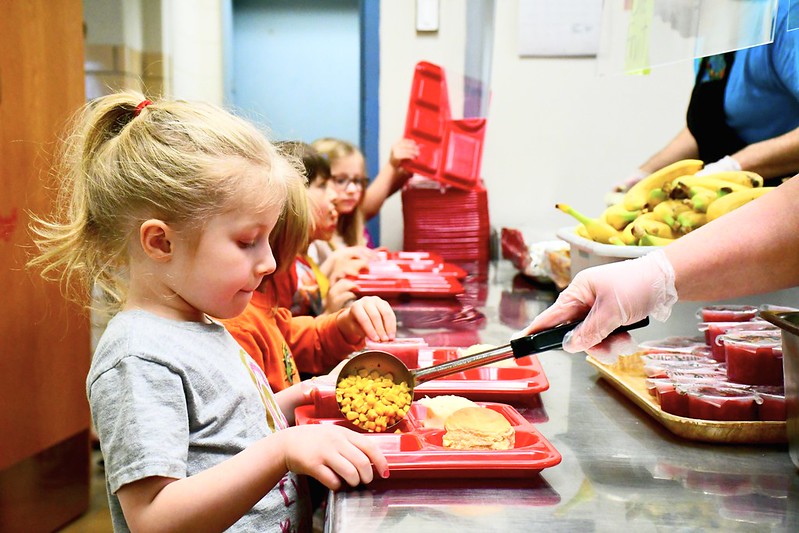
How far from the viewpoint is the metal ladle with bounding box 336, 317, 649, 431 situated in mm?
1056

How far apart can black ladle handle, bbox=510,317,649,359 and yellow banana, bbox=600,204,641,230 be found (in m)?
0.74

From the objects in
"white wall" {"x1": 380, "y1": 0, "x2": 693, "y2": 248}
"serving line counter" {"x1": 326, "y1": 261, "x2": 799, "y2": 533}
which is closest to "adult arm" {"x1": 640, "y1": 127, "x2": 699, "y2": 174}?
"white wall" {"x1": 380, "y1": 0, "x2": 693, "y2": 248}

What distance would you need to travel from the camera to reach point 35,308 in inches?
88.6

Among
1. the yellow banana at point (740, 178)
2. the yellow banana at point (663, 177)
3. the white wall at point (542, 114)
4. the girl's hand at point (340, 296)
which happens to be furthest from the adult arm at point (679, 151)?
the girl's hand at point (340, 296)

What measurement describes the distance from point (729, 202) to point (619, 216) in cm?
31

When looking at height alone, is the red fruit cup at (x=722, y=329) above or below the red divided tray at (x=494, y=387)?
above

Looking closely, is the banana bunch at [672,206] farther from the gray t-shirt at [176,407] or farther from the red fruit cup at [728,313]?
the gray t-shirt at [176,407]

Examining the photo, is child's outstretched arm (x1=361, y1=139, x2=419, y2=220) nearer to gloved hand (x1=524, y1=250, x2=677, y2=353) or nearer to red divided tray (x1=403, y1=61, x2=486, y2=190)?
red divided tray (x1=403, y1=61, x2=486, y2=190)

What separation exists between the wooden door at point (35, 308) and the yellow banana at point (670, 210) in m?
1.65

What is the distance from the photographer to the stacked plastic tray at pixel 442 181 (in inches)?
121

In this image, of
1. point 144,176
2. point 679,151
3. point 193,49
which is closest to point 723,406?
point 144,176

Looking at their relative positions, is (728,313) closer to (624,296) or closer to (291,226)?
(624,296)

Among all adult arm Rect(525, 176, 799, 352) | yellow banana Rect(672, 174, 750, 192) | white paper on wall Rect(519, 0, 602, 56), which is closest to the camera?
adult arm Rect(525, 176, 799, 352)

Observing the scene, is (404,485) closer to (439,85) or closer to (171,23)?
(439,85)
